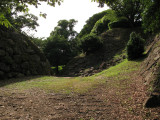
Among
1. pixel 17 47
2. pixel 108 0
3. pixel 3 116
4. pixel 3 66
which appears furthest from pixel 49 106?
pixel 17 47

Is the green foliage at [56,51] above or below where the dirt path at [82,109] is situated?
above

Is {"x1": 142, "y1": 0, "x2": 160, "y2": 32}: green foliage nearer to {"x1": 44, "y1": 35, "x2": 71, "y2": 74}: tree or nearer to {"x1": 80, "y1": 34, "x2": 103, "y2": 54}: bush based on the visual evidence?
{"x1": 80, "y1": 34, "x2": 103, "y2": 54}: bush

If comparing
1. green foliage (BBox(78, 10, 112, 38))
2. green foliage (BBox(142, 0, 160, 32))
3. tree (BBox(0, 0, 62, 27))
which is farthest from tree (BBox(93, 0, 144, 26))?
tree (BBox(0, 0, 62, 27))

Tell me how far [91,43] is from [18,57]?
10328mm

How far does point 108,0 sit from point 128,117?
12.4 feet

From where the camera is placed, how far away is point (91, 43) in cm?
1752

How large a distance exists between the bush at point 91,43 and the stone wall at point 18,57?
22.2 feet

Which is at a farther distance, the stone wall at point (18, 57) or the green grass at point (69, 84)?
the stone wall at point (18, 57)

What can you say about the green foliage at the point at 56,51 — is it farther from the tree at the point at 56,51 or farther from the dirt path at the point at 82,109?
the dirt path at the point at 82,109

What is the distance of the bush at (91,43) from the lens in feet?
57.3

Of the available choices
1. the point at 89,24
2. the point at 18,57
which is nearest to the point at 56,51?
the point at 18,57

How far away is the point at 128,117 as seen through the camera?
11.4 ft

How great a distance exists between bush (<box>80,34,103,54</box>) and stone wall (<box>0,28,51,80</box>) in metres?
6.75

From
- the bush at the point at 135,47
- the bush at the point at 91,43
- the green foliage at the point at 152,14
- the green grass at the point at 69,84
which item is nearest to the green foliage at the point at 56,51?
the bush at the point at 91,43
